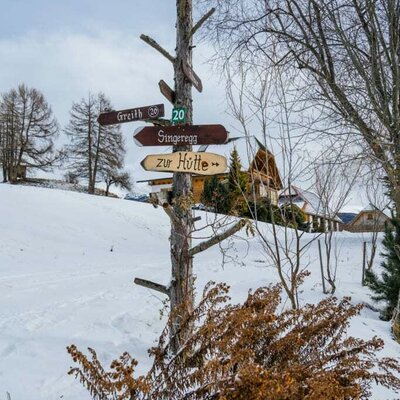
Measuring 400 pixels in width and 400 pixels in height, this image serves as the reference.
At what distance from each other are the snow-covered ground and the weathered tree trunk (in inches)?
30.5

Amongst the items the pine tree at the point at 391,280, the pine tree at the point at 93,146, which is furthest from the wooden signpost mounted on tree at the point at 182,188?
the pine tree at the point at 93,146

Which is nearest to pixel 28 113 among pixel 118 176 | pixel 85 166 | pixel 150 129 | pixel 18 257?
pixel 85 166

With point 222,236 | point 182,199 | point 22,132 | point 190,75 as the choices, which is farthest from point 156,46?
point 22,132

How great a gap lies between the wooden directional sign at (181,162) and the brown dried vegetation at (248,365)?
1.41 m

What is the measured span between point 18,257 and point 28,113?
20.5 metres

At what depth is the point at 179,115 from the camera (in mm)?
3510

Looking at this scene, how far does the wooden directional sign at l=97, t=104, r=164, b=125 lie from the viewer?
3482 millimetres

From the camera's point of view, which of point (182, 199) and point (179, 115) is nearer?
point (182, 199)

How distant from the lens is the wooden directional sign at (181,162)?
332 cm

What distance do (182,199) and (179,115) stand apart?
2.56 ft

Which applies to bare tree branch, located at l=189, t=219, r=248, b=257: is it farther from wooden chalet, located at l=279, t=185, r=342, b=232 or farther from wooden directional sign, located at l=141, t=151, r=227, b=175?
wooden chalet, located at l=279, t=185, r=342, b=232

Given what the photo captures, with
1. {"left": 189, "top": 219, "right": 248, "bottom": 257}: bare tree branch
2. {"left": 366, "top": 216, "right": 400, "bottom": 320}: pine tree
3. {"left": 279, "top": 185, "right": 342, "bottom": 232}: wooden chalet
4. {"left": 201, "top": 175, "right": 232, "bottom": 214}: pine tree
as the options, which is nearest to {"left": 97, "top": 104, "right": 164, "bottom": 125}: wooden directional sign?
{"left": 201, "top": 175, "right": 232, "bottom": 214}: pine tree

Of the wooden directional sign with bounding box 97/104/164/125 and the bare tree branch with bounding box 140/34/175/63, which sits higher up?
the bare tree branch with bounding box 140/34/175/63

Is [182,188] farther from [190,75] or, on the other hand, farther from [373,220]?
[373,220]
